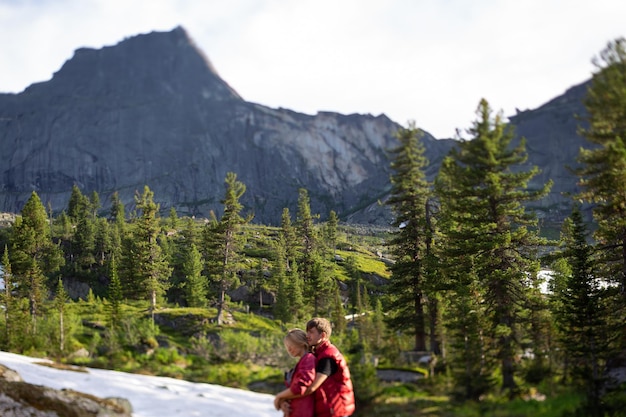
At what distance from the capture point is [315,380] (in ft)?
17.6

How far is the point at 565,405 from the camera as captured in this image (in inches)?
535

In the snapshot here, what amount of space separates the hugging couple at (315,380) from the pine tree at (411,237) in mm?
22380

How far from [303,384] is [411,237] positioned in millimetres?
24080

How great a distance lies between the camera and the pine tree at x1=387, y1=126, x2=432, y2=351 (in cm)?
2780

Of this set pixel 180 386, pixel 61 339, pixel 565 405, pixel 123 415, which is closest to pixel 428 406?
pixel 565 405

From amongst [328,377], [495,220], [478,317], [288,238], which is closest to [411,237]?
[495,220]

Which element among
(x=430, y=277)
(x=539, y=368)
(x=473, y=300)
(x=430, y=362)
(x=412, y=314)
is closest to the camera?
(x=539, y=368)

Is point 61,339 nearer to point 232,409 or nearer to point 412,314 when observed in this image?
point 232,409

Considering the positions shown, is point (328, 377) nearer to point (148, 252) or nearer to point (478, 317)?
point (478, 317)

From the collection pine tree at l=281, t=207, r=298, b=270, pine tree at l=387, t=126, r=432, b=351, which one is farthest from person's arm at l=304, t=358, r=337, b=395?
pine tree at l=281, t=207, r=298, b=270

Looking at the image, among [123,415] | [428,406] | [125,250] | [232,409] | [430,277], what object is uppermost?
[125,250]

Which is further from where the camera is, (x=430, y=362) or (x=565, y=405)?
(x=430, y=362)

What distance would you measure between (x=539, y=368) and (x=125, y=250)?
5821 centimetres

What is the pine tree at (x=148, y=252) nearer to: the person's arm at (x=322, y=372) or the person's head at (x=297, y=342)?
the person's head at (x=297, y=342)
